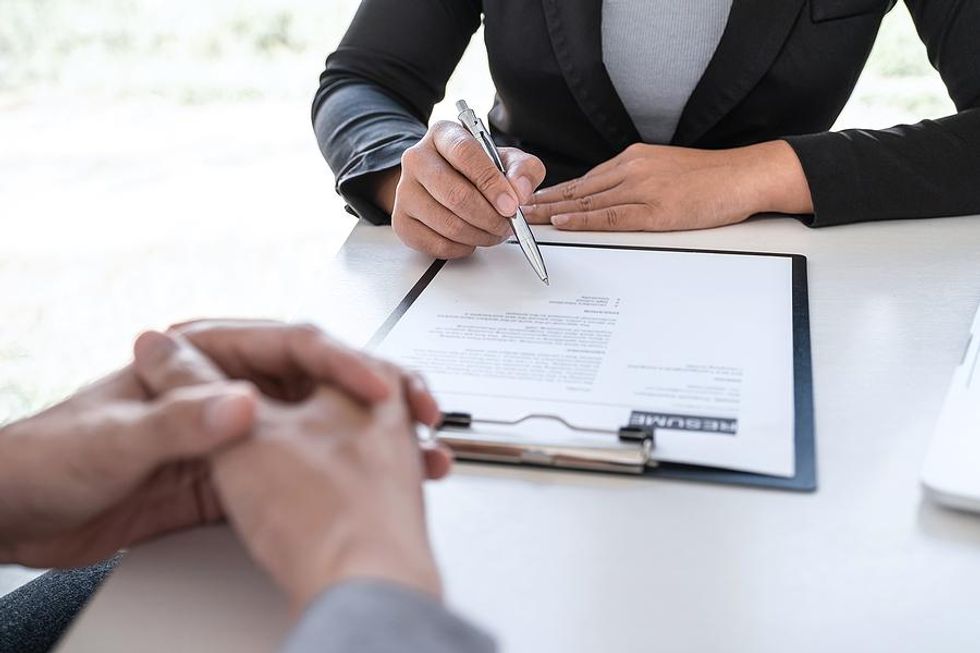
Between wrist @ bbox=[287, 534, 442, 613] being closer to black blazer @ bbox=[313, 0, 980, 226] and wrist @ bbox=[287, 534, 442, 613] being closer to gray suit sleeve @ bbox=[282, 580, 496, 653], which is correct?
gray suit sleeve @ bbox=[282, 580, 496, 653]

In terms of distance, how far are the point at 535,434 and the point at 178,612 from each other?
247 millimetres

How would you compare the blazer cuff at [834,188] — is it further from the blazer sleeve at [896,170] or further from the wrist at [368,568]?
the wrist at [368,568]

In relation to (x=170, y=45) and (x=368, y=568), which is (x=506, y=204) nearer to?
(x=368, y=568)

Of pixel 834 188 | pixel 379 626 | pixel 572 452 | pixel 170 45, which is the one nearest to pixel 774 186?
pixel 834 188

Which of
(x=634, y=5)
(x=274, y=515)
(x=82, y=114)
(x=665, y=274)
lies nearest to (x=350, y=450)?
(x=274, y=515)

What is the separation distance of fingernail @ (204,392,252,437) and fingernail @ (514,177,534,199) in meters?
0.46

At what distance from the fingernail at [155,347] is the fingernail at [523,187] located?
1.30 ft

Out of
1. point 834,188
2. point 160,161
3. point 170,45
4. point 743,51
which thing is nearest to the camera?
Answer: point 834,188

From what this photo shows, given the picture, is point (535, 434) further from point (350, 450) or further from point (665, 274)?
point (665, 274)

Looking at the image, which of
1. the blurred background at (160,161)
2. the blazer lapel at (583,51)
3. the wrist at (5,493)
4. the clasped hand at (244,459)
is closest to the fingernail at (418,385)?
the clasped hand at (244,459)

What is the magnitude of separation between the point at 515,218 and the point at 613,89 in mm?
385

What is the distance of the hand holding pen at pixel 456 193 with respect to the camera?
3.10 feet

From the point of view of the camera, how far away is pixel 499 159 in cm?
96

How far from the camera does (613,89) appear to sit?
1257mm
